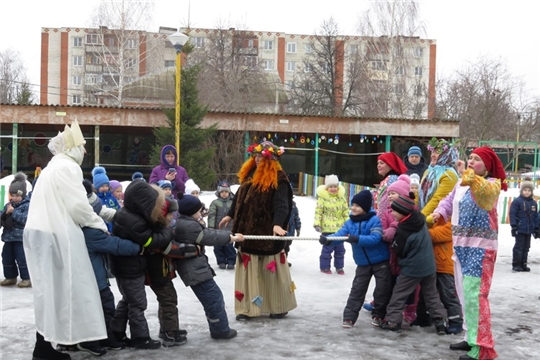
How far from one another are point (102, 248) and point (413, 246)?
3.01 metres

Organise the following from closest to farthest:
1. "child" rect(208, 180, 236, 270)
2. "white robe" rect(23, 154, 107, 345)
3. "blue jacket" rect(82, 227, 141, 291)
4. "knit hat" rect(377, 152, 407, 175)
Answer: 1. "white robe" rect(23, 154, 107, 345)
2. "blue jacket" rect(82, 227, 141, 291)
3. "knit hat" rect(377, 152, 407, 175)
4. "child" rect(208, 180, 236, 270)

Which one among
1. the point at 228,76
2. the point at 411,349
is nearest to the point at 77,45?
the point at 228,76

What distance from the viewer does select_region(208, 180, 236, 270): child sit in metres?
10.3

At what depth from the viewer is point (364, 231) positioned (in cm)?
652

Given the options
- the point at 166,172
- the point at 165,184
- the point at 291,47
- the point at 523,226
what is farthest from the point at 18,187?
the point at 291,47

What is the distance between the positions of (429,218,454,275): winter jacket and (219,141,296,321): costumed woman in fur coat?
158 centimetres

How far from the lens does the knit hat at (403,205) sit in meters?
6.23

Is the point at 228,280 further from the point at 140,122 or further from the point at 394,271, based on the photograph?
the point at 140,122

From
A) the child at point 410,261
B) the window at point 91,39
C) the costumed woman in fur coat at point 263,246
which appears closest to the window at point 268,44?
the window at point 91,39

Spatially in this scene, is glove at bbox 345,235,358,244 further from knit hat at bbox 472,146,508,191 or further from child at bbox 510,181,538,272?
child at bbox 510,181,538,272

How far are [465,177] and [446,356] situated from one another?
1.69 m

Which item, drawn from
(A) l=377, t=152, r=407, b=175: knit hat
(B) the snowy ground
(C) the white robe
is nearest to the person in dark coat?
(A) l=377, t=152, r=407, b=175: knit hat

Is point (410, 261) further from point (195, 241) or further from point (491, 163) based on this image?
point (195, 241)

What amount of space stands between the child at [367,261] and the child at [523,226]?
5.17m
